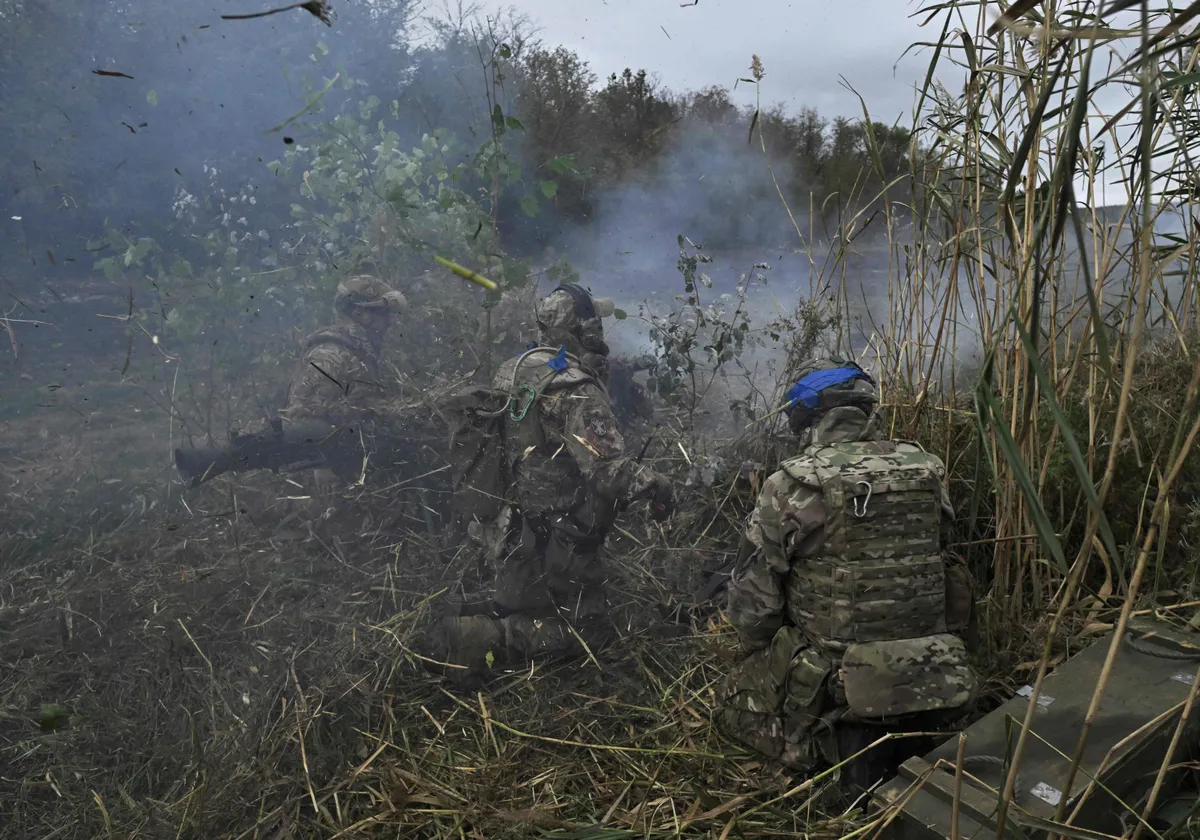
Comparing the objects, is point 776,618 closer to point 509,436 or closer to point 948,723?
point 948,723

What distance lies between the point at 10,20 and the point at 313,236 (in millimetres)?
2845

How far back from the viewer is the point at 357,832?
3.18 metres

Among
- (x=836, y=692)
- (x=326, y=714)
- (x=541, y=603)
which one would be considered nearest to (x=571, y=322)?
(x=541, y=603)

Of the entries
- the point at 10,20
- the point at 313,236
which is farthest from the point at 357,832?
the point at 10,20

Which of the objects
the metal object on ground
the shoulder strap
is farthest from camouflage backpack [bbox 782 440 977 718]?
the shoulder strap

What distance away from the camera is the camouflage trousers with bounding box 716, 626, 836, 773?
3.06 m

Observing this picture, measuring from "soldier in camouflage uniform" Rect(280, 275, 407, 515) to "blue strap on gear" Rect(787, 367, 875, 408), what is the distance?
3304 mm

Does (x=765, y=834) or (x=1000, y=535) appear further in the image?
(x=1000, y=535)

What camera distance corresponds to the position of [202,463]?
5.04 meters

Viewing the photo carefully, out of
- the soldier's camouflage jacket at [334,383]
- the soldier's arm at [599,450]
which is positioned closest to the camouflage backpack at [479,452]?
the soldier's arm at [599,450]

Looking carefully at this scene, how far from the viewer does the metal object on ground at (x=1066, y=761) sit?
2.17 m

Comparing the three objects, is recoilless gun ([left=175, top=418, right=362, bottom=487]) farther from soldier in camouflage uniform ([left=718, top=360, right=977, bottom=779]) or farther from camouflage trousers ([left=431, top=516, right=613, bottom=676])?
soldier in camouflage uniform ([left=718, top=360, right=977, bottom=779])

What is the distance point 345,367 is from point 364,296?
63 centimetres

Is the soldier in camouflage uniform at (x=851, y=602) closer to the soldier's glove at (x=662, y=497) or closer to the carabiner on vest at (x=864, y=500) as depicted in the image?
the carabiner on vest at (x=864, y=500)
